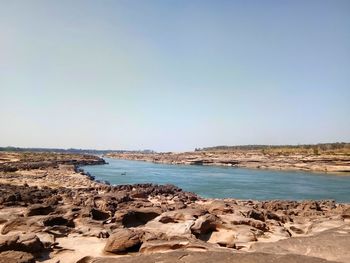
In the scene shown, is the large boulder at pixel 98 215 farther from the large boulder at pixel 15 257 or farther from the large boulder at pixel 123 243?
the large boulder at pixel 15 257

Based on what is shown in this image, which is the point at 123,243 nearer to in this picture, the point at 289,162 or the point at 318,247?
the point at 318,247

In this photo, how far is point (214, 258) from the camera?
12.4 meters

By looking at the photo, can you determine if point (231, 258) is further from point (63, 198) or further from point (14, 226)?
point (63, 198)

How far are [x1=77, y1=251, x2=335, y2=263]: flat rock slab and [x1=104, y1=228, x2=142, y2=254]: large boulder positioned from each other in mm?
1990

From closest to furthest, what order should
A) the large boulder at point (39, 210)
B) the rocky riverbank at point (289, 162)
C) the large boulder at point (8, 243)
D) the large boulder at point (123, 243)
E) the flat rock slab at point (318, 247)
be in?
the flat rock slab at point (318, 247)
the large boulder at point (8, 243)
the large boulder at point (123, 243)
the large boulder at point (39, 210)
the rocky riverbank at point (289, 162)

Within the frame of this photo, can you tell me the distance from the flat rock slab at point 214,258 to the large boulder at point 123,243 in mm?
1990

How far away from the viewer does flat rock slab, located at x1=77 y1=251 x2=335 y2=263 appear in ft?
38.8

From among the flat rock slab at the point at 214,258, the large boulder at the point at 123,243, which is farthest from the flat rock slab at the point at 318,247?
the large boulder at the point at 123,243

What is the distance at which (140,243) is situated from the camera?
623 inches

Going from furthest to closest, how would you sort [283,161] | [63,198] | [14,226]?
[283,161]
[63,198]
[14,226]

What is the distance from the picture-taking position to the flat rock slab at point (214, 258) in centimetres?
1183

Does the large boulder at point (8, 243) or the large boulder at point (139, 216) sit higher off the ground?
the large boulder at point (8, 243)

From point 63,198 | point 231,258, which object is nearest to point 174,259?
point 231,258

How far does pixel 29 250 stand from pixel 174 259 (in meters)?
6.64
